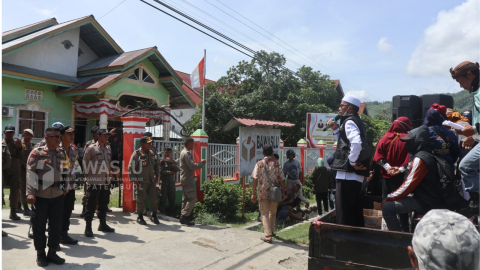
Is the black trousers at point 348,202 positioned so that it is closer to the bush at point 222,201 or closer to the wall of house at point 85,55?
the bush at point 222,201

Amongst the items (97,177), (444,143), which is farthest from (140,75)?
(444,143)

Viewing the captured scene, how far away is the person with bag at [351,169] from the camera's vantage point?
150 inches

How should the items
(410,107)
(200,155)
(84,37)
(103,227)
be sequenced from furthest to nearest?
(84,37), (200,155), (410,107), (103,227)

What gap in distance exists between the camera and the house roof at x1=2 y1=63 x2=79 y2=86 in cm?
1127

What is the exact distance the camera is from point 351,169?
12.6 ft

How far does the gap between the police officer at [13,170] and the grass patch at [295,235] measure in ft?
16.4

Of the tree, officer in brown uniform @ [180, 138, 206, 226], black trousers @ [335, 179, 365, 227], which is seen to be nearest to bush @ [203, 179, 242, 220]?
officer in brown uniform @ [180, 138, 206, 226]

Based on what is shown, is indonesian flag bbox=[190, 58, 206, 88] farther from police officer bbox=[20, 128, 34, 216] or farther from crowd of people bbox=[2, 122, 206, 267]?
police officer bbox=[20, 128, 34, 216]

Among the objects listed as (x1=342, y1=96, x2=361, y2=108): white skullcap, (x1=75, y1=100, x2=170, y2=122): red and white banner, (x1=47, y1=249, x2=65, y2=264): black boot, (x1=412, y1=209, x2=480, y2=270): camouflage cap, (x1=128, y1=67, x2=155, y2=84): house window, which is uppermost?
(x1=128, y1=67, x2=155, y2=84): house window

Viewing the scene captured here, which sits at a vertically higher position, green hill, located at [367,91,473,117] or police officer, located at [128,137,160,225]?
green hill, located at [367,91,473,117]

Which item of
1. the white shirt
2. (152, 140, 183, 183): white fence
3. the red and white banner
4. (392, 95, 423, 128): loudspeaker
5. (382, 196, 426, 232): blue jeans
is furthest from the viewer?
the red and white banner

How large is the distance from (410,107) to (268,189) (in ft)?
12.1

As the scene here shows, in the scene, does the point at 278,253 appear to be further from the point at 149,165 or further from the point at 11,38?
the point at 11,38

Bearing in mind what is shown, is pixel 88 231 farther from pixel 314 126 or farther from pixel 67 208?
pixel 314 126
